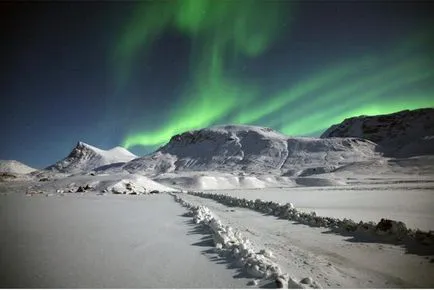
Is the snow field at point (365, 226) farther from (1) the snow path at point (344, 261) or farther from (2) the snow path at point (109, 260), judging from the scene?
(2) the snow path at point (109, 260)

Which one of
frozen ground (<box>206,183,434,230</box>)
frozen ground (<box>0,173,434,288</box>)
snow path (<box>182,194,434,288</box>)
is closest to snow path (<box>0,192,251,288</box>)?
frozen ground (<box>0,173,434,288</box>)

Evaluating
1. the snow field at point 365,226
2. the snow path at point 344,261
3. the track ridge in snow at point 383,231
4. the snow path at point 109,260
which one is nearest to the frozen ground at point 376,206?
the snow field at point 365,226

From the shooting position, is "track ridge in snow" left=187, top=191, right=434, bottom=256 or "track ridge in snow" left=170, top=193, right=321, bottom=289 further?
"track ridge in snow" left=187, top=191, right=434, bottom=256

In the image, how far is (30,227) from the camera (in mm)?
13633

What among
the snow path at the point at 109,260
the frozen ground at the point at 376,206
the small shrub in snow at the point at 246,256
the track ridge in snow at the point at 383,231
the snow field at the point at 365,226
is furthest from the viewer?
the frozen ground at the point at 376,206

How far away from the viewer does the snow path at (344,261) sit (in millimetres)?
6379

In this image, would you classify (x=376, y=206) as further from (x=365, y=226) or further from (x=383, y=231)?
(x=383, y=231)

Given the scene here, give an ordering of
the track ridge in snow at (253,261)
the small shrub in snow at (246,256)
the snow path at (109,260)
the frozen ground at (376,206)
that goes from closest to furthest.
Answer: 1. the track ridge in snow at (253,261)
2. the snow path at (109,260)
3. the small shrub in snow at (246,256)
4. the frozen ground at (376,206)

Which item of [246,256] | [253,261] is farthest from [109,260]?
[253,261]

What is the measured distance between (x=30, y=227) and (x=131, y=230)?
4.67m

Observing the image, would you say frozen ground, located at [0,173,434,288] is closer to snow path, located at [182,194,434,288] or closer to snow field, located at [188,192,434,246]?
snow path, located at [182,194,434,288]

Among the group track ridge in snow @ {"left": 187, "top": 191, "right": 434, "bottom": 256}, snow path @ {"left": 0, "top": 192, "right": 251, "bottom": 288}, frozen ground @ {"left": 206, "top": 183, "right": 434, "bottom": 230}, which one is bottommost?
snow path @ {"left": 0, "top": 192, "right": 251, "bottom": 288}

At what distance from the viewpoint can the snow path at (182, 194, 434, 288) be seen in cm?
638

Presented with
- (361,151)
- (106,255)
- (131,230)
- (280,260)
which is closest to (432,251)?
(280,260)
